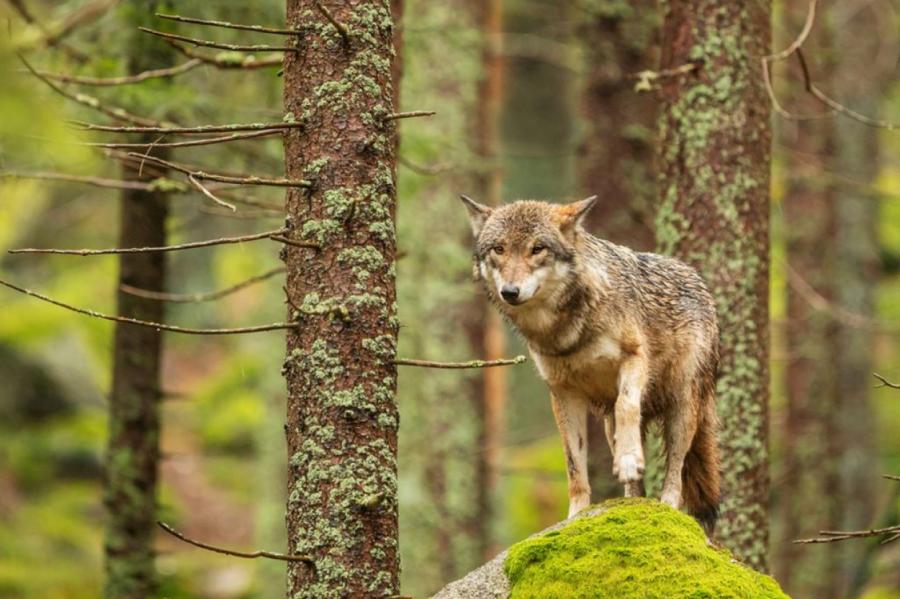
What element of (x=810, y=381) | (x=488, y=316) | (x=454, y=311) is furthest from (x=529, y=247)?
(x=488, y=316)

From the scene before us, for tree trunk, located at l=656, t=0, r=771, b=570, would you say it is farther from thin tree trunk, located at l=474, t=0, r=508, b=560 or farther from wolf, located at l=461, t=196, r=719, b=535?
thin tree trunk, located at l=474, t=0, r=508, b=560

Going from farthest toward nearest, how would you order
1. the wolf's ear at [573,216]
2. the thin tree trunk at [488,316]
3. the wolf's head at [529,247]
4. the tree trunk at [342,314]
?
the thin tree trunk at [488,316] → the wolf's ear at [573,216] → the wolf's head at [529,247] → the tree trunk at [342,314]

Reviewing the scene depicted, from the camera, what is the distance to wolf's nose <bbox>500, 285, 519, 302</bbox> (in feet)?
21.1

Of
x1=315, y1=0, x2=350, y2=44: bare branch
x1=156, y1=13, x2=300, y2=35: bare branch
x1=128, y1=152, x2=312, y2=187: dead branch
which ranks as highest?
x1=315, y1=0, x2=350, y2=44: bare branch

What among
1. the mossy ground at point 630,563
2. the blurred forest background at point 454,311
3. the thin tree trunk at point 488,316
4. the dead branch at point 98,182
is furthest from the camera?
the thin tree trunk at point 488,316

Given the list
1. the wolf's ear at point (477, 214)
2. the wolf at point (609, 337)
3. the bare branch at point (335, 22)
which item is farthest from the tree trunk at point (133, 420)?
the bare branch at point (335, 22)

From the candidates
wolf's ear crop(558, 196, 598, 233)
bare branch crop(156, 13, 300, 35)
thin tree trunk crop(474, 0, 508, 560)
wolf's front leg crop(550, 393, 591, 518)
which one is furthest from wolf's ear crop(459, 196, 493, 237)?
thin tree trunk crop(474, 0, 508, 560)

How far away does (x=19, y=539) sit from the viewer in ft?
56.7

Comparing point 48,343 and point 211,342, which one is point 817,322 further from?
point 211,342

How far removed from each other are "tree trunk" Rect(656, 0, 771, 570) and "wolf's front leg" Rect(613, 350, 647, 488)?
6.28ft

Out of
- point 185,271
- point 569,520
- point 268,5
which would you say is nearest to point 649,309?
point 569,520

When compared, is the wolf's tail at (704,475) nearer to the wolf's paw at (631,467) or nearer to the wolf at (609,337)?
the wolf at (609,337)

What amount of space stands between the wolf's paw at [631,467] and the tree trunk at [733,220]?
214 cm

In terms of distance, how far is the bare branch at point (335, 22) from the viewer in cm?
549
